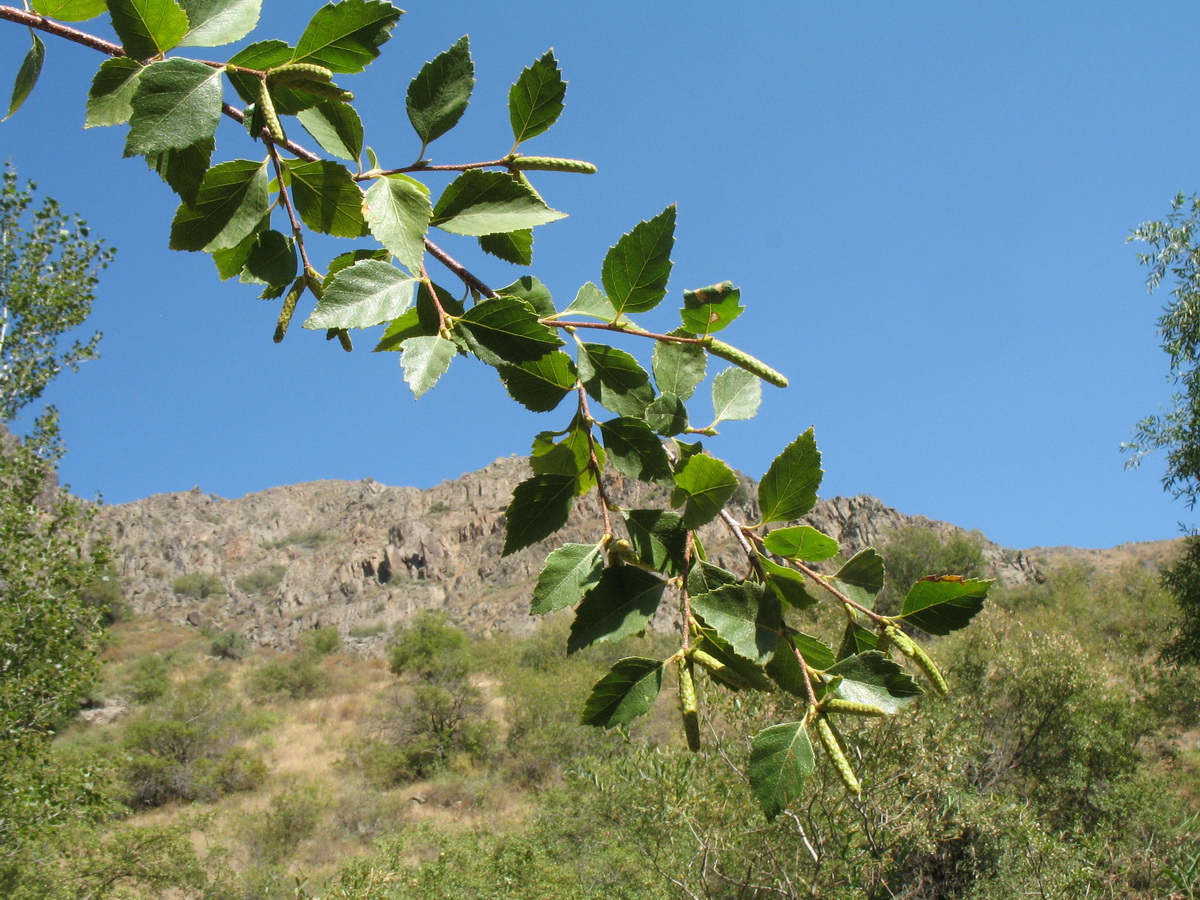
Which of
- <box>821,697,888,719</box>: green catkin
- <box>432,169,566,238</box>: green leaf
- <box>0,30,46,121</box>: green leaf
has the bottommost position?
<box>821,697,888,719</box>: green catkin

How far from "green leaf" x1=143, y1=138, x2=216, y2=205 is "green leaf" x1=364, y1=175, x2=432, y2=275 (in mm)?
132

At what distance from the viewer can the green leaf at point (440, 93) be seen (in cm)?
70

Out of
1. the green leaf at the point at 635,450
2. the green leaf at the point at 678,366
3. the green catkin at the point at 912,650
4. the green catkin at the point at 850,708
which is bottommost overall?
the green catkin at the point at 850,708

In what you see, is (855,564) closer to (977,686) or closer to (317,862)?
(977,686)

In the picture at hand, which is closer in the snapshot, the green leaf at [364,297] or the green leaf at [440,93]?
the green leaf at [364,297]

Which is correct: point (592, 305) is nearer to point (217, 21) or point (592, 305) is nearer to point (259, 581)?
point (217, 21)

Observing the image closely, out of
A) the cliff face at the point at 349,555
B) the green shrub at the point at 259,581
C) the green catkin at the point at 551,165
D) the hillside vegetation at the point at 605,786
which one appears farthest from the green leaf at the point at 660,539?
the green shrub at the point at 259,581

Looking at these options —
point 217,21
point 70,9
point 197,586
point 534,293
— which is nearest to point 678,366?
point 534,293

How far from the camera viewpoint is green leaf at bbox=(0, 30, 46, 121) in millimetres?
746

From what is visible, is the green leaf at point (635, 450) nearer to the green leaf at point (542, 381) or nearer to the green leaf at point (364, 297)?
the green leaf at point (542, 381)

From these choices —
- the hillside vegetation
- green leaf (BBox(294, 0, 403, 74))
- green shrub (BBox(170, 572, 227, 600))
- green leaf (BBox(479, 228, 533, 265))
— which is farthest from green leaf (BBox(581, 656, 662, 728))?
green shrub (BBox(170, 572, 227, 600))

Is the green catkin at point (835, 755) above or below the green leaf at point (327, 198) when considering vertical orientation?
below

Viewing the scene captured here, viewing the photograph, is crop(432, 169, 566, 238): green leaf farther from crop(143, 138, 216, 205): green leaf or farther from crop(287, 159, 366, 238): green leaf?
crop(143, 138, 216, 205): green leaf

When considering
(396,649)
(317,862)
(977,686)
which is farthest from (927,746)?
(396,649)
